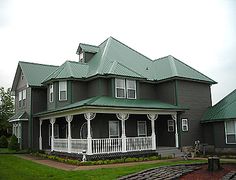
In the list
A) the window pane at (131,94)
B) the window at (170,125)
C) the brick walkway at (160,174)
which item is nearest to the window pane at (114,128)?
the window pane at (131,94)

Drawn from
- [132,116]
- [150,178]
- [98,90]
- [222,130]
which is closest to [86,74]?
[98,90]

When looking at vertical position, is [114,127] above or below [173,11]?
below

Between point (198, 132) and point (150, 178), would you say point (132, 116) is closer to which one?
point (198, 132)

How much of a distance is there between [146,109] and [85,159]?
5923mm

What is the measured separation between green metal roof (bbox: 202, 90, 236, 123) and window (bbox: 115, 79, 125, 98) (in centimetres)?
796

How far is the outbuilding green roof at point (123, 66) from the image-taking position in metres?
24.3

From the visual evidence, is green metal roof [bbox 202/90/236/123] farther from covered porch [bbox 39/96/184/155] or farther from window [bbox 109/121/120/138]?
window [bbox 109/121/120/138]

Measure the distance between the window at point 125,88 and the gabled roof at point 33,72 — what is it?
32.0 feet

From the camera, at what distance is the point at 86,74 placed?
25.3 meters

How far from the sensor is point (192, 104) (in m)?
25.9

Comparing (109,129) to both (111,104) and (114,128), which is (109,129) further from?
(111,104)

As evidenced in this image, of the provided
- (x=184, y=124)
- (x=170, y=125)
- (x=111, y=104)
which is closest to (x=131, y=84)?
(x=111, y=104)

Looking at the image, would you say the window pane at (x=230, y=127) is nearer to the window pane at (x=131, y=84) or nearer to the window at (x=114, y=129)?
the window pane at (x=131, y=84)

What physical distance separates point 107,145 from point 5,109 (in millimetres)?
29388
